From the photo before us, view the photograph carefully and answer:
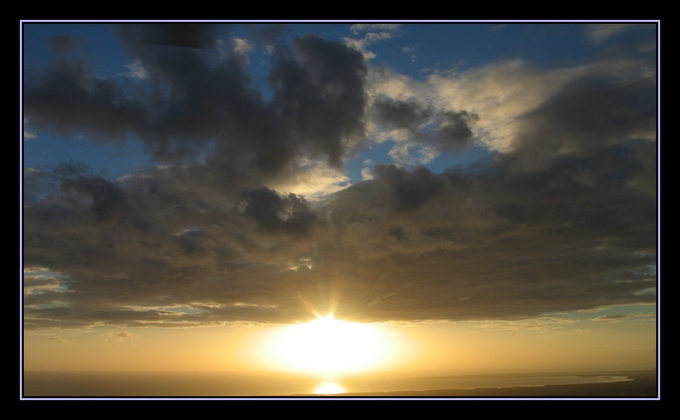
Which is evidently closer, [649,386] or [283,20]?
[283,20]

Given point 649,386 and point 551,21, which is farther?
point 649,386

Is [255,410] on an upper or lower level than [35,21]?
lower

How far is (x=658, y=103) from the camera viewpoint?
14836mm

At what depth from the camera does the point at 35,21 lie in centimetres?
1454

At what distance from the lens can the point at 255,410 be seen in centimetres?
1490
